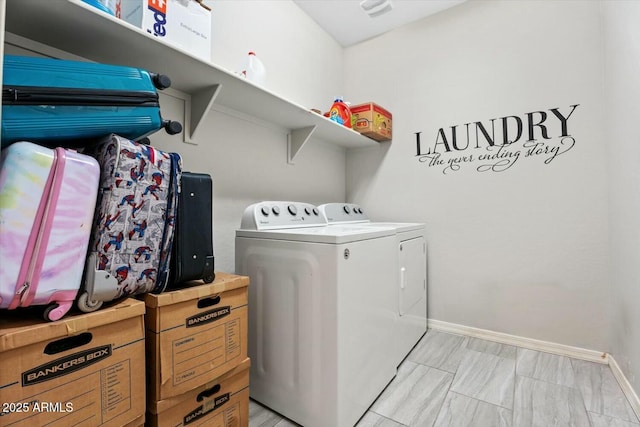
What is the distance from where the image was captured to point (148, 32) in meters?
1.10

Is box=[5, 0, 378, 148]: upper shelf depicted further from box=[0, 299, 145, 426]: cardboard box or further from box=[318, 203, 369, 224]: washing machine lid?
box=[0, 299, 145, 426]: cardboard box

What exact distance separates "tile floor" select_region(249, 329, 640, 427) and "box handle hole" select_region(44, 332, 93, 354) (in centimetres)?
87

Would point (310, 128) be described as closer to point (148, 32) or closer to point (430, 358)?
point (148, 32)

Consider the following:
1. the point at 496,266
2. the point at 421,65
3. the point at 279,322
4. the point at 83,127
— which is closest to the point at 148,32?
the point at 83,127

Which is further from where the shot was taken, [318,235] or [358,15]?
[358,15]

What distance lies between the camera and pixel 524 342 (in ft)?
6.77

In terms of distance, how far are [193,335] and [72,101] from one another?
31.8 inches

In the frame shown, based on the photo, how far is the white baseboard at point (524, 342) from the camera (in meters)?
1.87

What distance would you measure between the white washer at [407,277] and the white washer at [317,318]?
0.17 metres

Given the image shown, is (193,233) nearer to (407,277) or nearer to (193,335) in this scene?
(193,335)

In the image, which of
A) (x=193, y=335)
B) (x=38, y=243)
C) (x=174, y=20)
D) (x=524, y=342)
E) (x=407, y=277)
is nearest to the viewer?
(x=38, y=243)

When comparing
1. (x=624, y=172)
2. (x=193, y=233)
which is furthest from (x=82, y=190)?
(x=624, y=172)

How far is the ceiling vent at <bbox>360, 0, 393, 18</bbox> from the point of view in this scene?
223 cm

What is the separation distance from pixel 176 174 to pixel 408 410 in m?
1.46
